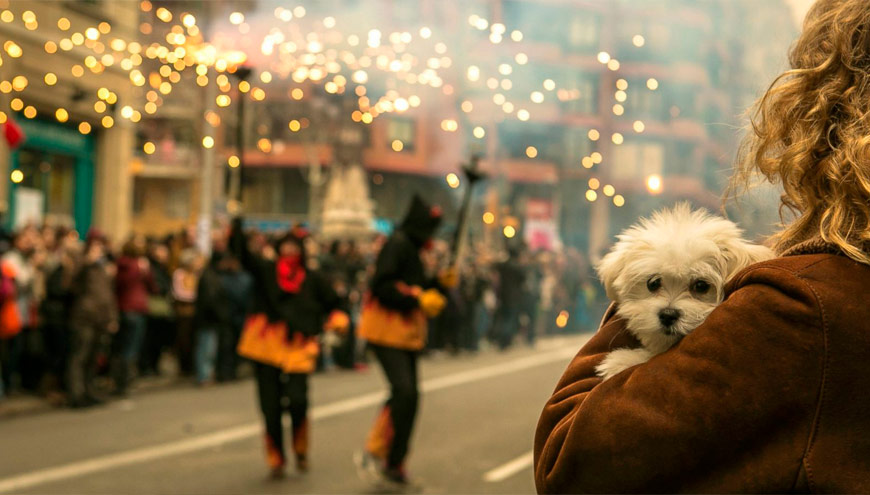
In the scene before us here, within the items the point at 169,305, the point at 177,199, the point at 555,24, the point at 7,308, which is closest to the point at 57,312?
the point at 7,308

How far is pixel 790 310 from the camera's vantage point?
5.07 ft

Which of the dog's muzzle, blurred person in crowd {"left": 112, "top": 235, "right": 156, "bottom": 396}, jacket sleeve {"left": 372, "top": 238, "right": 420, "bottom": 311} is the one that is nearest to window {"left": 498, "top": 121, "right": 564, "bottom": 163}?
blurred person in crowd {"left": 112, "top": 235, "right": 156, "bottom": 396}

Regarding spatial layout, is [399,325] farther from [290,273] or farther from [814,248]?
[814,248]

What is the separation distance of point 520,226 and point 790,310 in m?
20.8

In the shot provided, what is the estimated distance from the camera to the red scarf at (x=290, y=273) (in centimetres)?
886

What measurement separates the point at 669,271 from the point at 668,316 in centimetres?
14

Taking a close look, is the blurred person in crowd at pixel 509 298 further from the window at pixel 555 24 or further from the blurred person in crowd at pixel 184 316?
the window at pixel 555 24

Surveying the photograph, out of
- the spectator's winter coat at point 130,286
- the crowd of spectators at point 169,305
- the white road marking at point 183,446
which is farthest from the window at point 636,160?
the spectator's winter coat at point 130,286

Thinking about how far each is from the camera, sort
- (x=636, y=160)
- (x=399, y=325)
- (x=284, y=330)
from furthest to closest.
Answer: (x=636, y=160), (x=284, y=330), (x=399, y=325)

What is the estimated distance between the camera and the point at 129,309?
1350 cm

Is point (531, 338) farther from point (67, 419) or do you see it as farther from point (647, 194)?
point (67, 419)

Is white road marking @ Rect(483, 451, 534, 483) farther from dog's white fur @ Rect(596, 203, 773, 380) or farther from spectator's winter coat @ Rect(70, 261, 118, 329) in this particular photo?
dog's white fur @ Rect(596, 203, 773, 380)

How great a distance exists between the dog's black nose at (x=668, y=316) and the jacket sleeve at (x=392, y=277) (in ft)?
21.3

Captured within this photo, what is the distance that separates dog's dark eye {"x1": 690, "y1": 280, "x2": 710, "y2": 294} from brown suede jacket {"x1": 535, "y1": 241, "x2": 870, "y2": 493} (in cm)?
31
